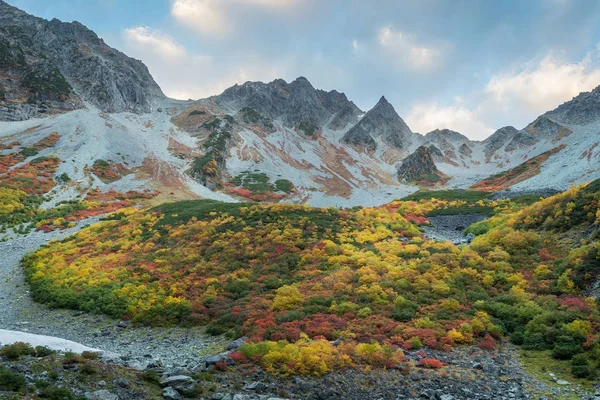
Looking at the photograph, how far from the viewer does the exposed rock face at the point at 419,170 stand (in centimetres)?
17412

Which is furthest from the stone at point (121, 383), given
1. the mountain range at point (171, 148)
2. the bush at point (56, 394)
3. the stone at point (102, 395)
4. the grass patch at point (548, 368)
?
the mountain range at point (171, 148)

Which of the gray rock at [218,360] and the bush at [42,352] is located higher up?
the bush at [42,352]

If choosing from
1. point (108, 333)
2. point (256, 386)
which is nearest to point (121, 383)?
point (256, 386)

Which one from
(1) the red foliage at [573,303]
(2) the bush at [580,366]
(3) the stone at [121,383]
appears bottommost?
(3) the stone at [121,383]

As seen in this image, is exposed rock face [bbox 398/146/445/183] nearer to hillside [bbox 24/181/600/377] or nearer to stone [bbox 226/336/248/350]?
hillside [bbox 24/181/600/377]

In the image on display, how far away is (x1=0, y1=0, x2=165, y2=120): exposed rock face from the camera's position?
123 m

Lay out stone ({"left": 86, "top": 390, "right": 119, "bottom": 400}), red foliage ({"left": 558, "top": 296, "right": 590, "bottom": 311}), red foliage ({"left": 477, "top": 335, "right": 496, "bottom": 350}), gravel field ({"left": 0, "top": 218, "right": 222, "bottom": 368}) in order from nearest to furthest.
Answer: stone ({"left": 86, "top": 390, "right": 119, "bottom": 400})
red foliage ({"left": 477, "top": 335, "right": 496, "bottom": 350})
gravel field ({"left": 0, "top": 218, "right": 222, "bottom": 368})
red foliage ({"left": 558, "top": 296, "right": 590, "bottom": 311})

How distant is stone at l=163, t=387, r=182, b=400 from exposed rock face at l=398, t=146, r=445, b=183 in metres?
171

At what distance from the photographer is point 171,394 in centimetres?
1146

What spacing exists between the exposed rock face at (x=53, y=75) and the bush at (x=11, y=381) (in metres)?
130

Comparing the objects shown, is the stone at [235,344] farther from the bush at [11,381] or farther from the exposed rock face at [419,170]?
the exposed rock face at [419,170]

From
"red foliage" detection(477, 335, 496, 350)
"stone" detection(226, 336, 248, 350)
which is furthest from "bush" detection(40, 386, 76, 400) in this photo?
"red foliage" detection(477, 335, 496, 350)

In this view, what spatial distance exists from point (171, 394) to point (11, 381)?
4.30m

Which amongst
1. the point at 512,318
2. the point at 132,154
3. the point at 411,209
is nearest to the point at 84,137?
the point at 132,154
